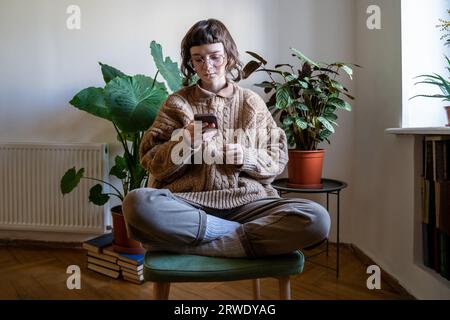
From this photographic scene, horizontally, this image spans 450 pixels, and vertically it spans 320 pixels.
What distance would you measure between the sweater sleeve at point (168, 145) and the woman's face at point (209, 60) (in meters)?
0.12

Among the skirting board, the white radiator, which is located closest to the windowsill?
the white radiator

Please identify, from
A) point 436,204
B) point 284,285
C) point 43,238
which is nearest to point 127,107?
point 284,285

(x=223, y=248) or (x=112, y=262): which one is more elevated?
(x=223, y=248)

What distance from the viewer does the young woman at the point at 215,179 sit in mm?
857

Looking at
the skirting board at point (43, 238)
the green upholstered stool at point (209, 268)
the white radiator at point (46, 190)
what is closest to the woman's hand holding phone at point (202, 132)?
the green upholstered stool at point (209, 268)

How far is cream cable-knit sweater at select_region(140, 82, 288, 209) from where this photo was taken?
1035 mm

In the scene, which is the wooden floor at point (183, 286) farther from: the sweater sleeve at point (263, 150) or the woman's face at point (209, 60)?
the woman's face at point (209, 60)

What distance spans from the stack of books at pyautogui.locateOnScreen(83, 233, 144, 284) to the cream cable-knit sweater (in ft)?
1.98

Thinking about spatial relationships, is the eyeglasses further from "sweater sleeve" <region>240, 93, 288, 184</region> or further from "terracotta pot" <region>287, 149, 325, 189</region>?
"terracotta pot" <region>287, 149, 325, 189</region>

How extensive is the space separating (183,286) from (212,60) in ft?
3.27

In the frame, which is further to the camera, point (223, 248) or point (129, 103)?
point (129, 103)

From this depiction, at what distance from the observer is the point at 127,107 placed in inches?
56.9

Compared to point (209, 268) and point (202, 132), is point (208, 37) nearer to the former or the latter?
point (202, 132)
